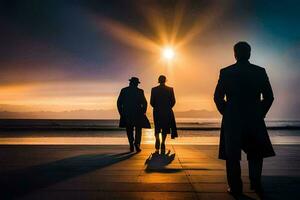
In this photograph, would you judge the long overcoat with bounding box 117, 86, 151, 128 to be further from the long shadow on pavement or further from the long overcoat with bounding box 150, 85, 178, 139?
the long shadow on pavement

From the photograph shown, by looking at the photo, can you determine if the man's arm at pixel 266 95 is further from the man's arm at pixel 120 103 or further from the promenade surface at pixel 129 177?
the man's arm at pixel 120 103

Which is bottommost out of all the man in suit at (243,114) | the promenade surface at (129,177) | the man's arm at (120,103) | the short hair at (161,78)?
the promenade surface at (129,177)

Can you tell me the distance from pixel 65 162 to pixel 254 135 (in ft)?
17.2

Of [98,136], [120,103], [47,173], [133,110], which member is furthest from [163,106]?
[98,136]

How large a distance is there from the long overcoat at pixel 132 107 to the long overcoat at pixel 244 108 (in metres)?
6.98

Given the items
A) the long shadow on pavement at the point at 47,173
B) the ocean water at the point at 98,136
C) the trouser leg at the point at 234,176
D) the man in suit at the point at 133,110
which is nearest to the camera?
the trouser leg at the point at 234,176

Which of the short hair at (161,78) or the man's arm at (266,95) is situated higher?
the short hair at (161,78)

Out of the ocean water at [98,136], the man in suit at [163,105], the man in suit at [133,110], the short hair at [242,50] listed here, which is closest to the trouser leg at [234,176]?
the short hair at [242,50]

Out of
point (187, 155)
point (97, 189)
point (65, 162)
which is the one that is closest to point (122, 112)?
point (187, 155)

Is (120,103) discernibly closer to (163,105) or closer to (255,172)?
(163,105)

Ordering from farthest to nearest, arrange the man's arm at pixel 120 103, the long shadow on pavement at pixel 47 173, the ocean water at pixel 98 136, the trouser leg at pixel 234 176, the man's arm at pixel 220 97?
the ocean water at pixel 98 136 < the man's arm at pixel 120 103 < the long shadow on pavement at pixel 47 173 < the man's arm at pixel 220 97 < the trouser leg at pixel 234 176

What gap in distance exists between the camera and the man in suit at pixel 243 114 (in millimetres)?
5906

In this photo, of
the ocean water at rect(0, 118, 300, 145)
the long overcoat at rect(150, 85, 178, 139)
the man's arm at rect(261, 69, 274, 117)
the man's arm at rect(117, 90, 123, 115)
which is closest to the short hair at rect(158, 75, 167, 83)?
the long overcoat at rect(150, 85, 178, 139)

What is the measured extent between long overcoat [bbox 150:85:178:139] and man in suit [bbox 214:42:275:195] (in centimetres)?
653
